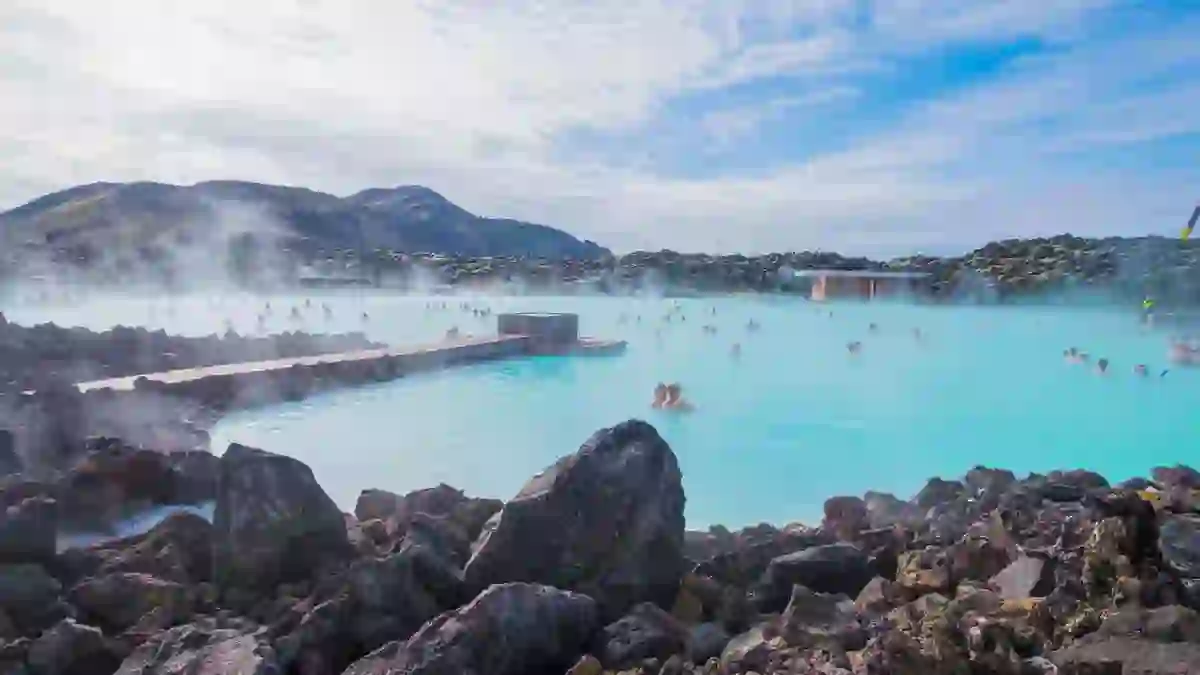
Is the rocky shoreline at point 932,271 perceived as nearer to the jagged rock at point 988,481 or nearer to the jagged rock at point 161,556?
the jagged rock at point 988,481

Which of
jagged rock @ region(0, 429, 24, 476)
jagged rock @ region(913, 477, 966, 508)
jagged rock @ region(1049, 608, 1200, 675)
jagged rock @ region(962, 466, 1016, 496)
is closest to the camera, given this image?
jagged rock @ region(1049, 608, 1200, 675)

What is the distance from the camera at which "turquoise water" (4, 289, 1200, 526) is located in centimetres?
816

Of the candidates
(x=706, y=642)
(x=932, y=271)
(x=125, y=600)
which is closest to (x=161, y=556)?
(x=125, y=600)

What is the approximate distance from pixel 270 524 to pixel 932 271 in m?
31.2

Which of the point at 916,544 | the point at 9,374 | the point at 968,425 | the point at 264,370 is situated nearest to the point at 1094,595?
the point at 916,544

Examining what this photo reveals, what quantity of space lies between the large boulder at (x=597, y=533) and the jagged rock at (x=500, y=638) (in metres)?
0.39

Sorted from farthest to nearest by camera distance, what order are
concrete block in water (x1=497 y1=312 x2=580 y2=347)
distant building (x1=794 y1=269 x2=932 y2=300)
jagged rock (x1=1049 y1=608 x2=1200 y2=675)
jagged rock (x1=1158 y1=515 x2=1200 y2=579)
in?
distant building (x1=794 y1=269 x2=932 y2=300), concrete block in water (x1=497 y1=312 x2=580 y2=347), jagged rock (x1=1158 y1=515 x2=1200 y2=579), jagged rock (x1=1049 y1=608 x2=1200 y2=675)

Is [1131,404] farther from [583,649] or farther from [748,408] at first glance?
[583,649]

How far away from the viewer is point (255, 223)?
57.6 metres

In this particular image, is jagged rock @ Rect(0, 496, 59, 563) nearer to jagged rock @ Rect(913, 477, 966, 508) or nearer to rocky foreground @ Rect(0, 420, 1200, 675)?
rocky foreground @ Rect(0, 420, 1200, 675)

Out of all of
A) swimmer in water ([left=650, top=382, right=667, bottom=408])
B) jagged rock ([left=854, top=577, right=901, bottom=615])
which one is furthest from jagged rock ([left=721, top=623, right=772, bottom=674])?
swimmer in water ([left=650, top=382, right=667, bottom=408])

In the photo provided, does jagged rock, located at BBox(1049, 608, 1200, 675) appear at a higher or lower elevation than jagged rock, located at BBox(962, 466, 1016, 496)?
higher

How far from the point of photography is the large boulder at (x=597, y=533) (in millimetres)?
3266

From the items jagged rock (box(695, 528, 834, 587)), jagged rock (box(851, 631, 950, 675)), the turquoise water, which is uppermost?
jagged rock (box(851, 631, 950, 675))
